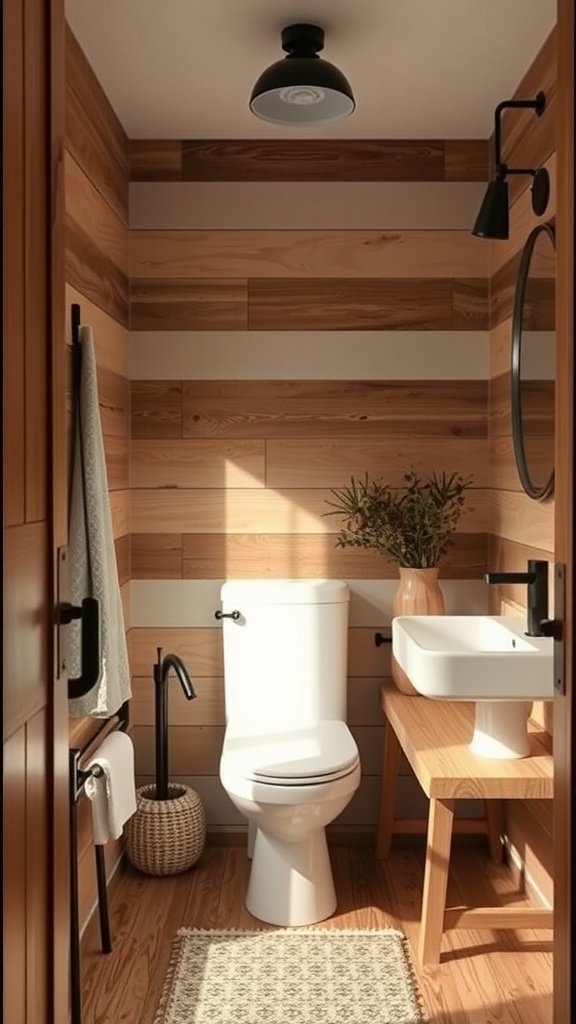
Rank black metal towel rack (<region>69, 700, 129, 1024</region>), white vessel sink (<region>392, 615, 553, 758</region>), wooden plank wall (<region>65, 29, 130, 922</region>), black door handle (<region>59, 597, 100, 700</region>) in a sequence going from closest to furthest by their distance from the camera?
black door handle (<region>59, 597, 100, 700</region>), black metal towel rack (<region>69, 700, 129, 1024</region>), white vessel sink (<region>392, 615, 553, 758</region>), wooden plank wall (<region>65, 29, 130, 922</region>)

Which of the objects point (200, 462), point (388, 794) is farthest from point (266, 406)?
point (388, 794)

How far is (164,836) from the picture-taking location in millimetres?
3244

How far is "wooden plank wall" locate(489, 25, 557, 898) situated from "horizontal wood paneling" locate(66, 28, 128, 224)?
1210mm

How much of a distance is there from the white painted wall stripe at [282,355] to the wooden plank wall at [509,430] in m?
0.27

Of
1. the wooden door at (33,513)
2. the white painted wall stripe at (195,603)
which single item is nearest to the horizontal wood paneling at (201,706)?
the white painted wall stripe at (195,603)

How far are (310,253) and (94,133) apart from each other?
2.84 feet

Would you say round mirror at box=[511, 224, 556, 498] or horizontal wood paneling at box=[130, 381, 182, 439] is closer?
round mirror at box=[511, 224, 556, 498]

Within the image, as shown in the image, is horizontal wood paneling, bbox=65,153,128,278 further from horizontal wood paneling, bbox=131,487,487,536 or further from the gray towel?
horizontal wood paneling, bbox=131,487,487,536

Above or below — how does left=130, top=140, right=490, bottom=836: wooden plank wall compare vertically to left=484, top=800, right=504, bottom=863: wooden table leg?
above

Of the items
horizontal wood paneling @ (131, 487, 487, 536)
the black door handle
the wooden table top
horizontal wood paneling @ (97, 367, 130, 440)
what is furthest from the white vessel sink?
the black door handle

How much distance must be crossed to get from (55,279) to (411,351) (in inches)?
86.8

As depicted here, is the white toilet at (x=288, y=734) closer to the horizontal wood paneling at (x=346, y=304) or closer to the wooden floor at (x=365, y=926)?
the wooden floor at (x=365, y=926)

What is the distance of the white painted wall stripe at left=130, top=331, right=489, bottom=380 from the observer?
3.53 metres

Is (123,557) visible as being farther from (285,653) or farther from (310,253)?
(310,253)
